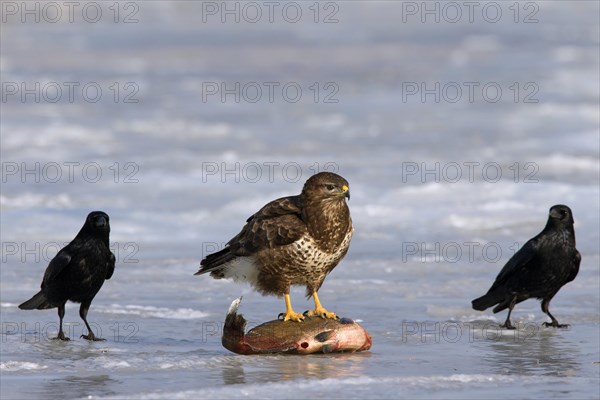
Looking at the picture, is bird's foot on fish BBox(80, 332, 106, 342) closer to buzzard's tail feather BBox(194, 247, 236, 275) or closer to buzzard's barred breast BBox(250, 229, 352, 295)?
buzzard's tail feather BBox(194, 247, 236, 275)

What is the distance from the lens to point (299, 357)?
862cm

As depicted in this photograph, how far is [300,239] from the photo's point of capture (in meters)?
8.93

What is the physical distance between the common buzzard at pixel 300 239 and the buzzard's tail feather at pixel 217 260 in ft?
0.52

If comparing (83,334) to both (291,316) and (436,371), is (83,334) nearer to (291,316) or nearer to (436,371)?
(291,316)

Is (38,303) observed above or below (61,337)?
above

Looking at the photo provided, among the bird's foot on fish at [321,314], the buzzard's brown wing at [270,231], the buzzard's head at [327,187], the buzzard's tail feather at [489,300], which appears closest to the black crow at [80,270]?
the buzzard's brown wing at [270,231]

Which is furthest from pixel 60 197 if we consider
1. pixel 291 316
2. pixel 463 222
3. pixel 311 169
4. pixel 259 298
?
pixel 291 316

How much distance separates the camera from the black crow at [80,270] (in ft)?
32.3

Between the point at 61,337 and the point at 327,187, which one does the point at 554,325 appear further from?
the point at 61,337

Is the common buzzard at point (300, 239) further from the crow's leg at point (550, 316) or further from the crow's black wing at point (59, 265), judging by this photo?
the crow's leg at point (550, 316)

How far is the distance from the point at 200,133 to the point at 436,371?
654 inches

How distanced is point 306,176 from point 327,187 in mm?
10449

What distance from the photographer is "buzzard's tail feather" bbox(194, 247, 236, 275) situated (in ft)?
31.1

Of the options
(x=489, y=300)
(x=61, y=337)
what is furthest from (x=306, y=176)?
(x=61, y=337)
